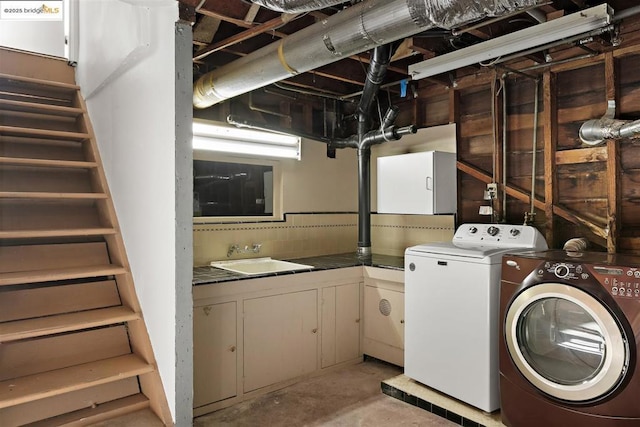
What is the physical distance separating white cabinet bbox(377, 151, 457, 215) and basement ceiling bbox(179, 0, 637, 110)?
2.28 feet

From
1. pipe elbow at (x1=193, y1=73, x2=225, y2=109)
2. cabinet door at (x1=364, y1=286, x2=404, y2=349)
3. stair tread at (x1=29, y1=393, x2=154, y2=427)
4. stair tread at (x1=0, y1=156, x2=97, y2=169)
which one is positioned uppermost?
pipe elbow at (x1=193, y1=73, x2=225, y2=109)

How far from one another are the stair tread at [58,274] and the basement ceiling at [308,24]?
152cm

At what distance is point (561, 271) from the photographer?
7.87ft

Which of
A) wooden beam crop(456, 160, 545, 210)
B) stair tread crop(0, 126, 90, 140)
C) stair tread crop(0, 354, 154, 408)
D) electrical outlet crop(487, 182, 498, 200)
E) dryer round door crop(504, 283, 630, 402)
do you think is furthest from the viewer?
electrical outlet crop(487, 182, 498, 200)

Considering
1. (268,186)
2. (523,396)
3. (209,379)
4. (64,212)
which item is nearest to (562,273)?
(523,396)

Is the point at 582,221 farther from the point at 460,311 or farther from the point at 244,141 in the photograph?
the point at 244,141

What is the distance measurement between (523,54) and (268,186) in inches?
91.1

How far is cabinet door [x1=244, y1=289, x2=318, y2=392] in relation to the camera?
10.5 feet

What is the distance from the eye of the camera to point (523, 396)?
2.55 m

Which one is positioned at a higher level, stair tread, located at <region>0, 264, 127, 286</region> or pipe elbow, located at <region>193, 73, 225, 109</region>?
pipe elbow, located at <region>193, 73, 225, 109</region>

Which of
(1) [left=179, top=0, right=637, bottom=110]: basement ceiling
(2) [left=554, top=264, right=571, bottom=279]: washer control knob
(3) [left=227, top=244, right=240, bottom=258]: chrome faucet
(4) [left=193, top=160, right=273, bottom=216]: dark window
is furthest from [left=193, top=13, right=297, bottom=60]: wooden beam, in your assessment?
(2) [left=554, top=264, right=571, bottom=279]: washer control knob

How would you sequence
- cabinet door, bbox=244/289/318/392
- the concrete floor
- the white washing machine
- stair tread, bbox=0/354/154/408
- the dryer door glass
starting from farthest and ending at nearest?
cabinet door, bbox=244/289/318/392 < the concrete floor < the white washing machine < the dryer door glass < stair tread, bbox=0/354/154/408

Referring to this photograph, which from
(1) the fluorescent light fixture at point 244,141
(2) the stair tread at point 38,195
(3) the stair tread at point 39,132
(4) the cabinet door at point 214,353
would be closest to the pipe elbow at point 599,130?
(1) the fluorescent light fixture at point 244,141

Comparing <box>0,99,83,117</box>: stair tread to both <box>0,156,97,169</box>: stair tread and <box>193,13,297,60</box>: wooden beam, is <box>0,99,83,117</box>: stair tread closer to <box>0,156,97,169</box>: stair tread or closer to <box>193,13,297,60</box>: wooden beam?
<box>0,156,97,169</box>: stair tread
